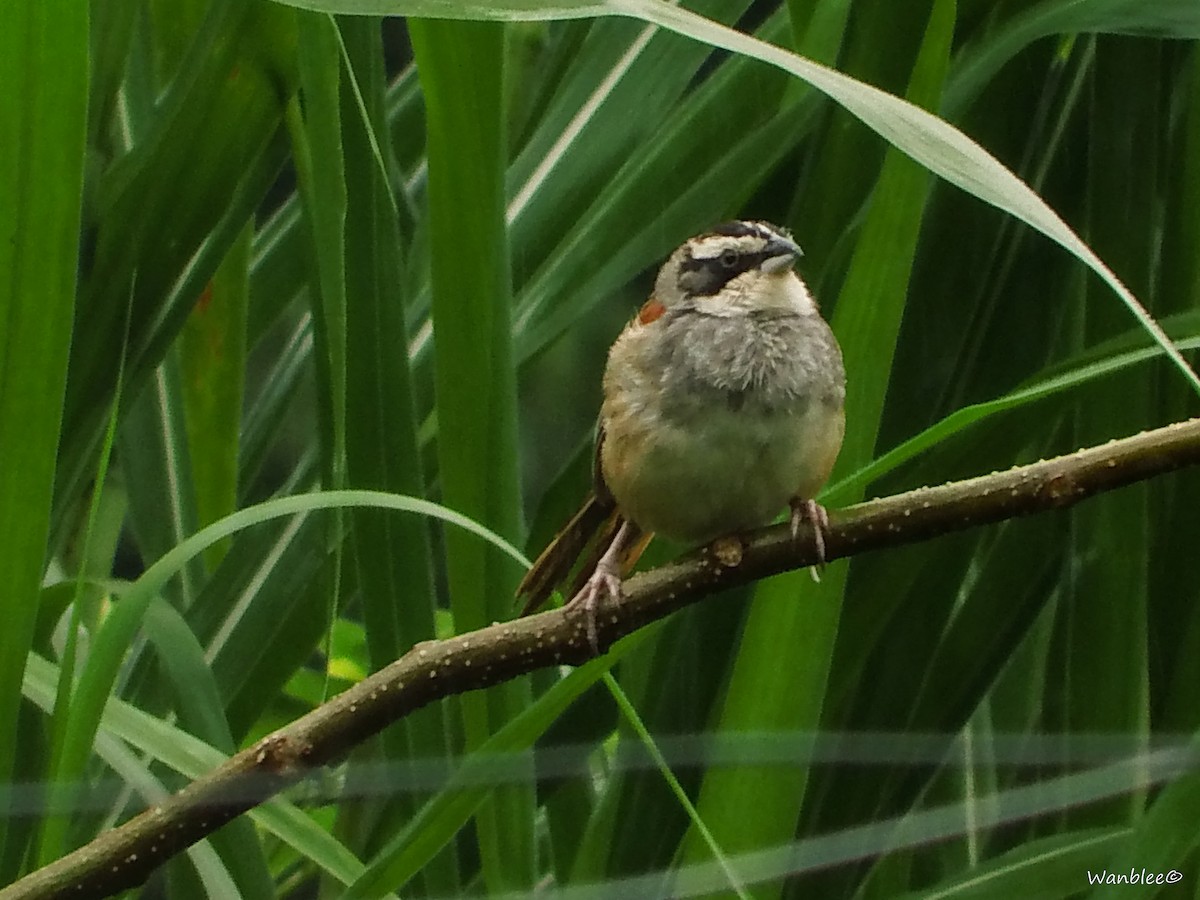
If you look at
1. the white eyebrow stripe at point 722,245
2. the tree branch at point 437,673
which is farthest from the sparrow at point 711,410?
the tree branch at point 437,673

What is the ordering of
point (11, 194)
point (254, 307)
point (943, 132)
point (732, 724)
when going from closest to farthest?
1. point (943, 132)
2. point (11, 194)
3. point (732, 724)
4. point (254, 307)

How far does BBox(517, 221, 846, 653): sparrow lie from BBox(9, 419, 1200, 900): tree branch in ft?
0.47

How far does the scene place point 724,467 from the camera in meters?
0.64

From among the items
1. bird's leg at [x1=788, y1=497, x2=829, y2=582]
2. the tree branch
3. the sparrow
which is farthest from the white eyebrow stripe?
the tree branch

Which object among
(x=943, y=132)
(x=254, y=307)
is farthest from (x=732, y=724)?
(x=254, y=307)

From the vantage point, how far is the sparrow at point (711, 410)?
0.64 metres

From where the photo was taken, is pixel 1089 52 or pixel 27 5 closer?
pixel 27 5

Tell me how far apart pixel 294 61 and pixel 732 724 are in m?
0.39

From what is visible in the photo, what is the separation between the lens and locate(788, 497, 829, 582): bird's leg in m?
0.49

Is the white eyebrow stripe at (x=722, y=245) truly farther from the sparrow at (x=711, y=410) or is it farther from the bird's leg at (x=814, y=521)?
the bird's leg at (x=814, y=521)

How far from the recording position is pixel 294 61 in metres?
0.68

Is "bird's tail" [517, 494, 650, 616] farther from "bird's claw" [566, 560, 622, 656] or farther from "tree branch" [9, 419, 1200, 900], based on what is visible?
"tree branch" [9, 419, 1200, 900]

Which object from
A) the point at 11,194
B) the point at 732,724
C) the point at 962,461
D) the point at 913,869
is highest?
the point at 11,194

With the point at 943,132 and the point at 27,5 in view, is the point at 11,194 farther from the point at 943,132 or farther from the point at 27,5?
the point at 943,132
